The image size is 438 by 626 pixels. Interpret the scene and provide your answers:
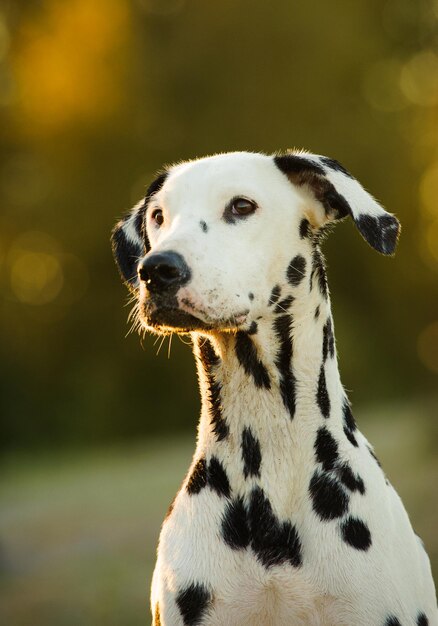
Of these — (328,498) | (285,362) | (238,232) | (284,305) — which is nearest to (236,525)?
(328,498)

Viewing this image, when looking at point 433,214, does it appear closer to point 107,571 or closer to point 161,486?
point 161,486

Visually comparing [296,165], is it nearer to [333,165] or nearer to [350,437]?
[333,165]

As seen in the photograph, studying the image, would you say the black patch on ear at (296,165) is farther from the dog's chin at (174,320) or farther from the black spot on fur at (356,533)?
the black spot on fur at (356,533)

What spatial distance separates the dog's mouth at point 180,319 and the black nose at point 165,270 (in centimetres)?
8

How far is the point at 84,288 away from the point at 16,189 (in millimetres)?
2475

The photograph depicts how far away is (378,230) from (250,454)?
113 centimetres

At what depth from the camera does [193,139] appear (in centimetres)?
2152

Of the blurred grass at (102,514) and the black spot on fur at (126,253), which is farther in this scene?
the blurred grass at (102,514)

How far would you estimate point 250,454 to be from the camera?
4672mm

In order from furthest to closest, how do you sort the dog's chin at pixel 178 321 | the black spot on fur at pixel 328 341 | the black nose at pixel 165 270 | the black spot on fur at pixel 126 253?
the black spot on fur at pixel 126 253 < the black spot on fur at pixel 328 341 < the dog's chin at pixel 178 321 < the black nose at pixel 165 270

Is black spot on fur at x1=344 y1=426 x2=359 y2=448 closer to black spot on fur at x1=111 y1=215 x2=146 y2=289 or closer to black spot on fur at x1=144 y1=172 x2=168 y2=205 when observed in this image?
black spot on fur at x1=111 y1=215 x2=146 y2=289

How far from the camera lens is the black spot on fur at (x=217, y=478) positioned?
4625 millimetres

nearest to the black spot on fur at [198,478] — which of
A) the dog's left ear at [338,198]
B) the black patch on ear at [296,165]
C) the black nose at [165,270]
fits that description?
the black nose at [165,270]

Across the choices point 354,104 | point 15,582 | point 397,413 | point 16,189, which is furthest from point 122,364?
point 15,582
